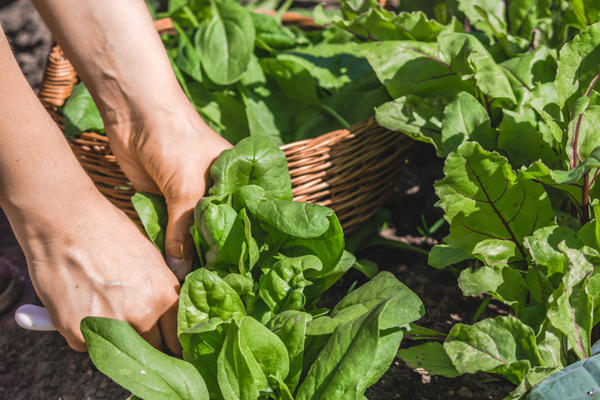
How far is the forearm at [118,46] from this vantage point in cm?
94

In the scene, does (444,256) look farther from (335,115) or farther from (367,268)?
(335,115)

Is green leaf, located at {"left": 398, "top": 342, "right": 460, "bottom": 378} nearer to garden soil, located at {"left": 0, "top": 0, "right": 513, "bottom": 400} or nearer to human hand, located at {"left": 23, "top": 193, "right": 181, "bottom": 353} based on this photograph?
garden soil, located at {"left": 0, "top": 0, "right": 513, "bottom": 400}

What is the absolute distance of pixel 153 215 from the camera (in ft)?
2.99

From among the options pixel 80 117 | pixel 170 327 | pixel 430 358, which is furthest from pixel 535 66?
pixel 80 117

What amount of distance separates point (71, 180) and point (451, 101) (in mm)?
657

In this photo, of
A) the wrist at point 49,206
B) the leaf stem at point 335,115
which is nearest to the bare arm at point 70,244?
the wrist at point 49,206

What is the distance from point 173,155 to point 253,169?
0.48 feet

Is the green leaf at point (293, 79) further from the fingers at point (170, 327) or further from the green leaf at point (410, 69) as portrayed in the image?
the fingers at point (170, 327)

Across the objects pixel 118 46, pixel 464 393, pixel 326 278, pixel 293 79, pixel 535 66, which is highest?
pixel 118 46

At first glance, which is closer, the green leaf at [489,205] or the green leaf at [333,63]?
the green leaf at [489,205]

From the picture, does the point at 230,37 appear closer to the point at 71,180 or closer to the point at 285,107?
the point at 285,107

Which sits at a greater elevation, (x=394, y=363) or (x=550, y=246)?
(x=550, y=246)

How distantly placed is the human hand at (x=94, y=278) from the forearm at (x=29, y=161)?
23 mm

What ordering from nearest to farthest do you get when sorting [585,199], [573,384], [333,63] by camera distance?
[573,384] < [585,199] < [333,63]
